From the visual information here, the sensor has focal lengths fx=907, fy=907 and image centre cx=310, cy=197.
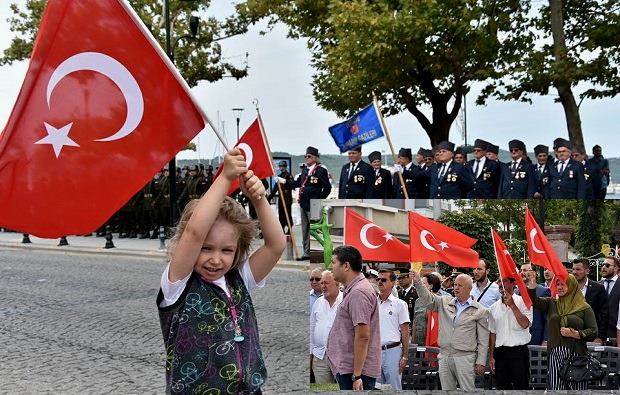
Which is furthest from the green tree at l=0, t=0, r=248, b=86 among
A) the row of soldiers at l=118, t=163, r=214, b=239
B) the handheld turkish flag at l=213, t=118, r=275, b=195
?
the handheld turkish flag at l=213, t=118, r=275, b=195

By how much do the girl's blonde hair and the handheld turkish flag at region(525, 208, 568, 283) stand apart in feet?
12.7

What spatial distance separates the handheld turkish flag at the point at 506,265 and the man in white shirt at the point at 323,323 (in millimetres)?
1195

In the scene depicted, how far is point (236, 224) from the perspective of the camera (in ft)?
10.3

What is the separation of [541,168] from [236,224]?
34.4 ft

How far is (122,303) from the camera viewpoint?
12.9m

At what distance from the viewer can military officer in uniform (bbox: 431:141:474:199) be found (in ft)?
40.3

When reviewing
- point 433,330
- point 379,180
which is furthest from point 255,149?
point 433,330

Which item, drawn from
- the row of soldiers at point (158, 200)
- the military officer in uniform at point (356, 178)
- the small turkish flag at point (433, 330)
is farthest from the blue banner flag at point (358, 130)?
the row of soldiers at point (158, 200)

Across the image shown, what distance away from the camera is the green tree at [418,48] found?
19953 millimetres

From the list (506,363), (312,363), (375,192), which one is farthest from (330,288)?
(375,192)

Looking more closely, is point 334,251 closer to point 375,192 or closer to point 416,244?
point 416,244

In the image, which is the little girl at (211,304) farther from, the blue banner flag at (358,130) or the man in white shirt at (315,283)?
the blue banner flag at (358,130)

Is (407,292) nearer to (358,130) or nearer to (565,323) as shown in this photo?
(565,323)

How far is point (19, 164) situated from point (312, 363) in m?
3.64
